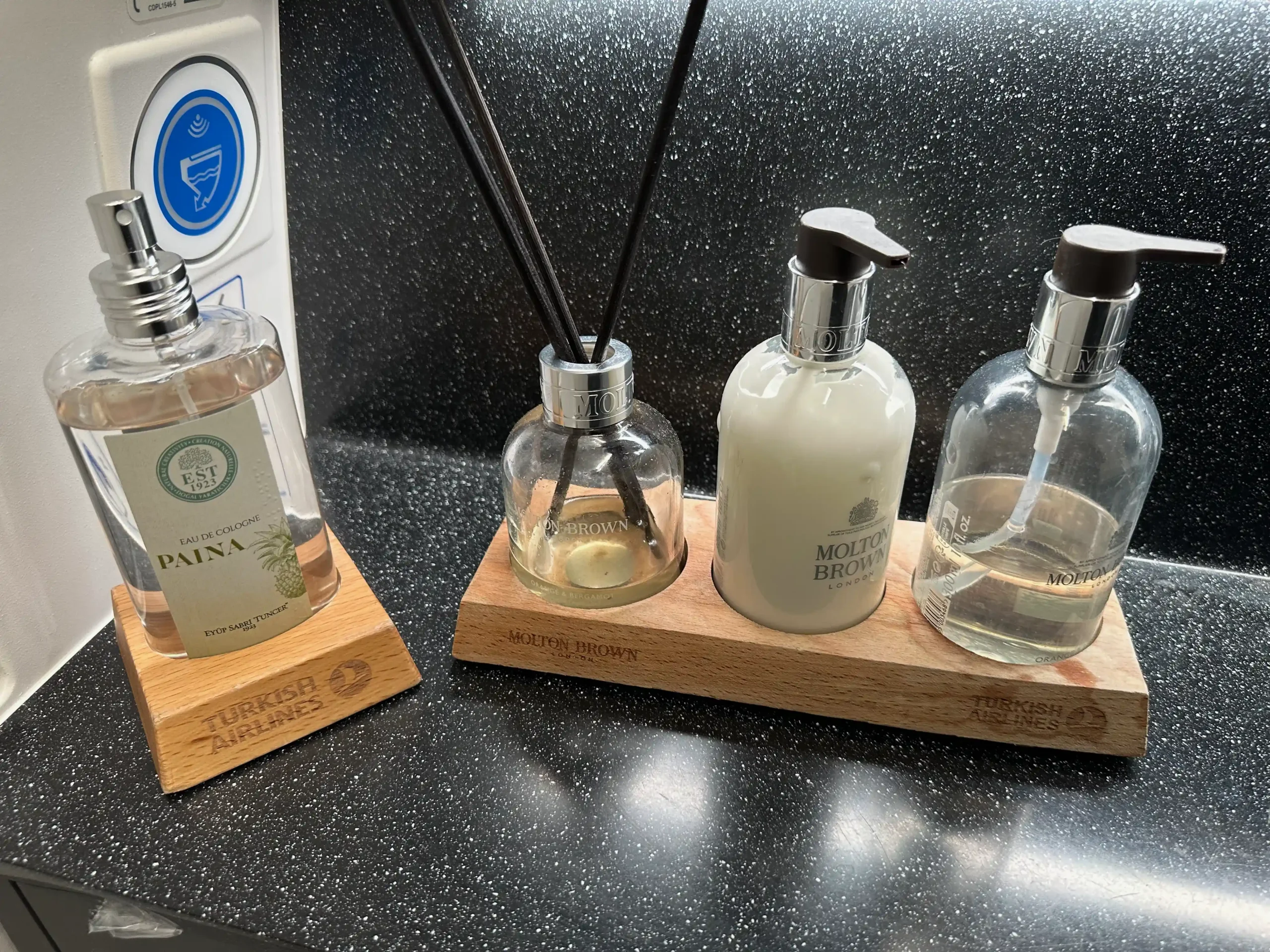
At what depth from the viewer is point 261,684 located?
447 millimetres

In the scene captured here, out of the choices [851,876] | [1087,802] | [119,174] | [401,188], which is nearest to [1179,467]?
[1087,802]

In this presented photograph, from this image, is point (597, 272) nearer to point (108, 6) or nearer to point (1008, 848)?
point (108, 6)

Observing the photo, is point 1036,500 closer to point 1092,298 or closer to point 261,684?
point 1092,298

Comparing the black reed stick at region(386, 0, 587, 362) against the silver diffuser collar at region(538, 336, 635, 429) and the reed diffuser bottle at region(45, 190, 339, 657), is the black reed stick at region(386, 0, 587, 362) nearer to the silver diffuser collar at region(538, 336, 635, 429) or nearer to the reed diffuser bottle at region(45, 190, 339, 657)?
the silver diffuser collar at region(538, 336, 635, 429)

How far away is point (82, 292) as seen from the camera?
0.48m

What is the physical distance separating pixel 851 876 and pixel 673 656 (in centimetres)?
13

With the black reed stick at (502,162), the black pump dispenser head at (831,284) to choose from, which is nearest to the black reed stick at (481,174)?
the black reed stick at (502,162)

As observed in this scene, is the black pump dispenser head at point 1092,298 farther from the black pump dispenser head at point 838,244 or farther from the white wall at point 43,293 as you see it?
the white wall at point 43,293

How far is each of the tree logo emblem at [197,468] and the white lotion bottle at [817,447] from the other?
0.75 ft

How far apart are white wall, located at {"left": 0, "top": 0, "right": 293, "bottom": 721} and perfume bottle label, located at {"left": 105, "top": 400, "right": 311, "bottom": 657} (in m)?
0.09

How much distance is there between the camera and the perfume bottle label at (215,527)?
0.41 meters

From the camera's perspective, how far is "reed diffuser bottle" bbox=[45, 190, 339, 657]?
0.38 m

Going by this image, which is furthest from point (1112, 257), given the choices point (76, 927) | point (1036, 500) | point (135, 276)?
point (76, 927)

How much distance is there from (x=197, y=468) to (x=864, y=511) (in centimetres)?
30
